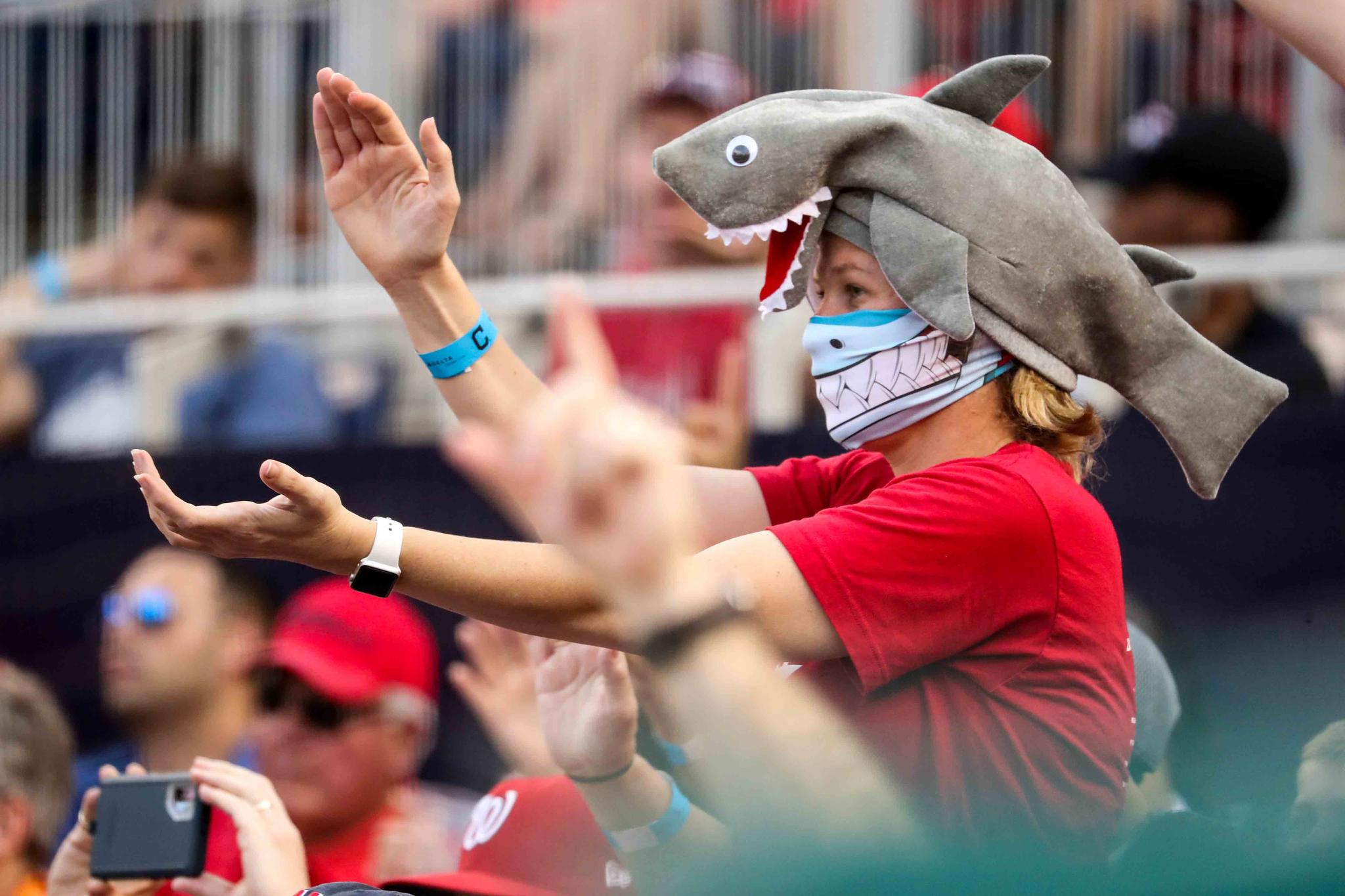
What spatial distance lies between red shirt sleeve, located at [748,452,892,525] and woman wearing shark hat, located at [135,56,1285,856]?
0.49ft

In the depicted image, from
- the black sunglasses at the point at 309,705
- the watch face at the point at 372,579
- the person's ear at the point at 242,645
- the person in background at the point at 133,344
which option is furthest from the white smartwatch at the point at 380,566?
the person in background at the point at 133,344

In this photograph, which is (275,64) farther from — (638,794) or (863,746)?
(863,746)

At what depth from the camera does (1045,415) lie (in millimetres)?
2119

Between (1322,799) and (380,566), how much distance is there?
1.08m

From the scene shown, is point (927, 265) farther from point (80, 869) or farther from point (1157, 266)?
point (80, 869)

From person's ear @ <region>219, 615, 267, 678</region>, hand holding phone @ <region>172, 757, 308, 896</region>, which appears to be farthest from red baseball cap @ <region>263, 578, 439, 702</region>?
hand holding phone @ <region>172, 757, 308, 896</region>

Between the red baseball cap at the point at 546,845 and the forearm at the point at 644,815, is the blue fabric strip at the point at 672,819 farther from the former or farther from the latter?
the red baseball cap at the point at 546,845

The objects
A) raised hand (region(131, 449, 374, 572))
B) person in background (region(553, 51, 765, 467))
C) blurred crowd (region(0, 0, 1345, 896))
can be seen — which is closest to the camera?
blurred crowd (region(0, 0, 1345, 896))

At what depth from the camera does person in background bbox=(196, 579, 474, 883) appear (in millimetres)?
3350

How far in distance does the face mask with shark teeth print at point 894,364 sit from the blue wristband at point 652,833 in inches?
28.9

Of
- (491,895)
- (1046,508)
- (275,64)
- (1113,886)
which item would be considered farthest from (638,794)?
(275,64)

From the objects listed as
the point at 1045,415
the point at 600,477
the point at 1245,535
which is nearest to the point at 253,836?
the point at 1045,415

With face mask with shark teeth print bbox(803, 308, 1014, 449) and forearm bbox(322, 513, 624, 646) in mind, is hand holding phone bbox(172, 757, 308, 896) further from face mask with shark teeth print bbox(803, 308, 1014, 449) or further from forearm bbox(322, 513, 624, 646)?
face mask with shark teeth print bbox(803, 308, 1014, 449)

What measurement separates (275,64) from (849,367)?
12.3ft
